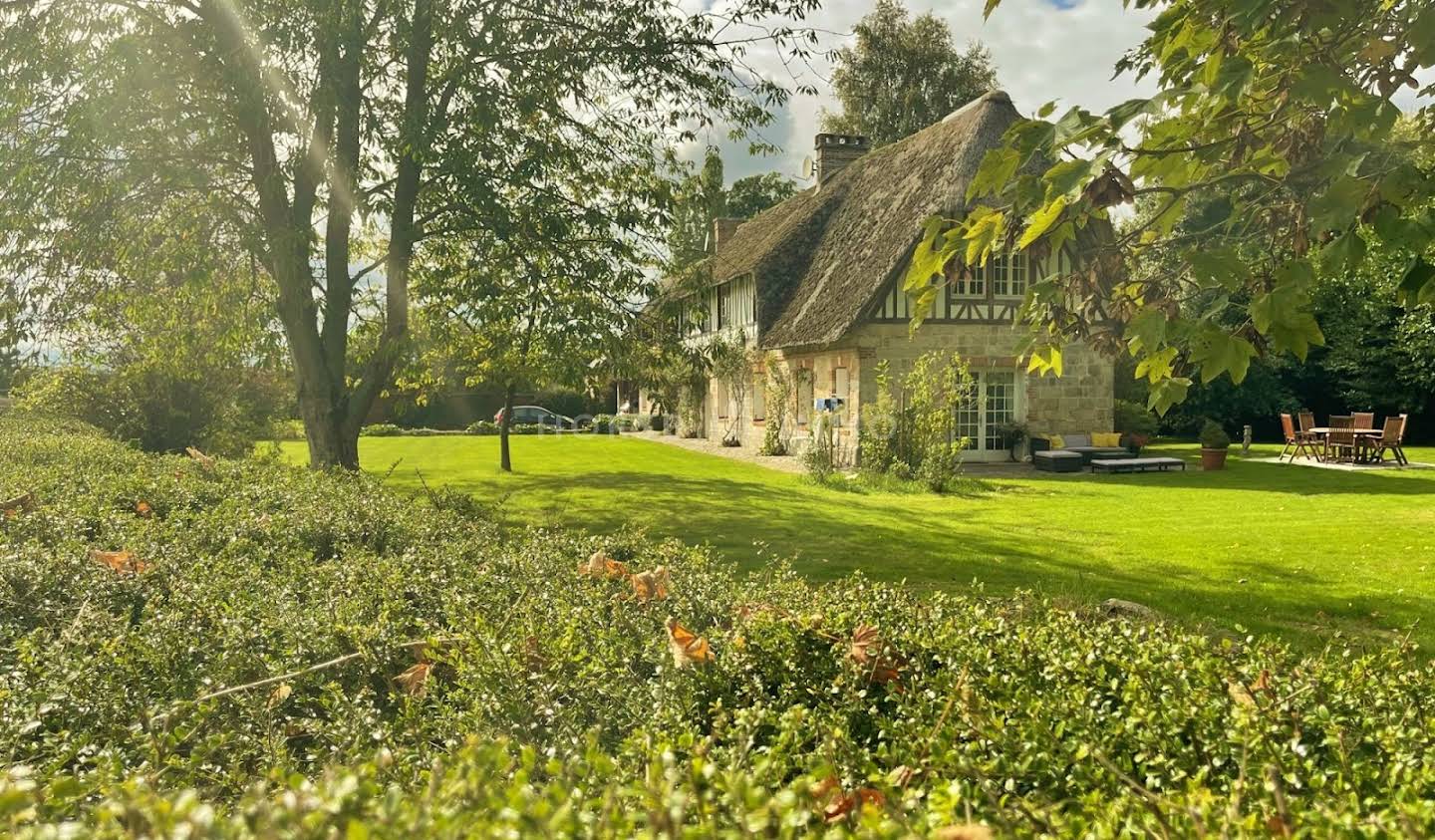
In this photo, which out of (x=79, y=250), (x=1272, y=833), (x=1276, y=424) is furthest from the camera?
(x=1276, y=424)

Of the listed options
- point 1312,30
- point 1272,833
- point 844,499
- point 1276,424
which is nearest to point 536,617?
point 1272,833

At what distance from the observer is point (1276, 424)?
1102 inches

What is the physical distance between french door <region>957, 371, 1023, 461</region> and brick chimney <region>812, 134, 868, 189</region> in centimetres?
979

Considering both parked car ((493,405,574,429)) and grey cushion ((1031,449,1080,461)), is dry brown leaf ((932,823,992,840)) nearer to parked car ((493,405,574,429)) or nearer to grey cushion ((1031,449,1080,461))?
grey cushion ((1031,449,1080,461))

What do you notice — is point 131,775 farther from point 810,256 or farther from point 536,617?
point 810,256

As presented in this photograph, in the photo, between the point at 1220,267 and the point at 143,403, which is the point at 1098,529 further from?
the point at 143,403

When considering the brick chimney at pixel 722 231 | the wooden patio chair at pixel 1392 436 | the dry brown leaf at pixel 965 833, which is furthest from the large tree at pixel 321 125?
the brick chimney at pixel 722 231

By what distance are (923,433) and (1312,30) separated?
519 inches

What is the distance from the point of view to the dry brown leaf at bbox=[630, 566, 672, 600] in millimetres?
3166

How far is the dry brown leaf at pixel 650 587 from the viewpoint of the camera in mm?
3166

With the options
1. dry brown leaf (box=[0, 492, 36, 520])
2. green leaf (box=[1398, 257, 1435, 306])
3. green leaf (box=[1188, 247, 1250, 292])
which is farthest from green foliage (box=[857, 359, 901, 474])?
green leaf (box=[1188, 247, 1250, 292])

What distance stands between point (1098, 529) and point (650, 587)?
8.99 meters

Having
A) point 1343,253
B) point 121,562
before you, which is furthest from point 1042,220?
point 121,562

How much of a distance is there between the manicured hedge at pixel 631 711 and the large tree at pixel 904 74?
33.4 metres
